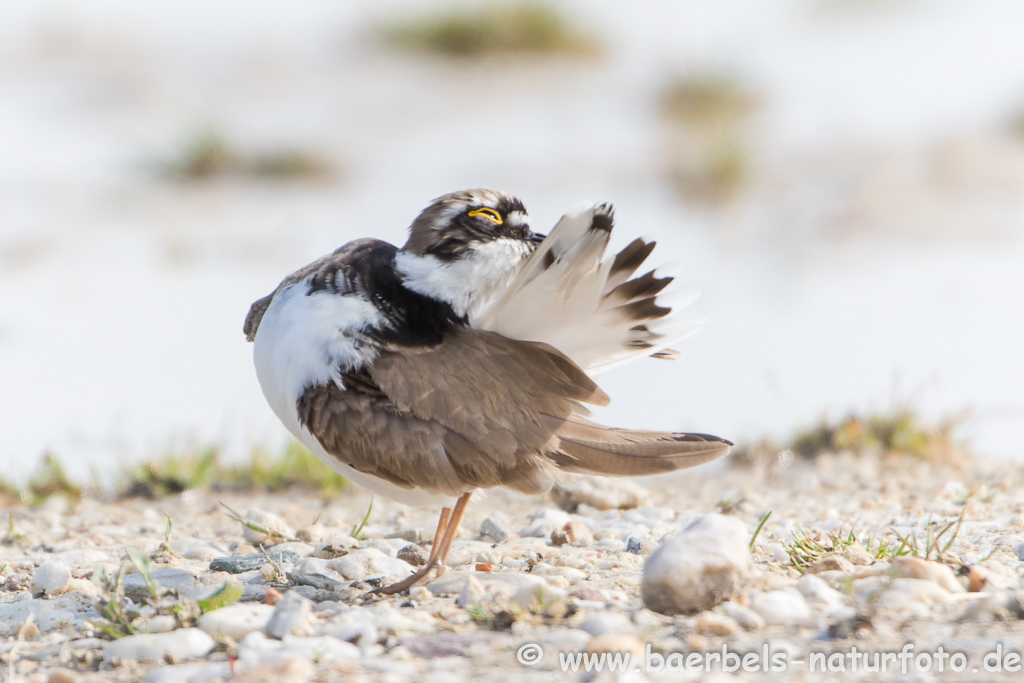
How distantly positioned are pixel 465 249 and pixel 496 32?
9.03 meters

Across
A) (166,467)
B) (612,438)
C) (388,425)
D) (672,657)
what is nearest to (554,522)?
(612,438)

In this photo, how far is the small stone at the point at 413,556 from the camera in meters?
3.80

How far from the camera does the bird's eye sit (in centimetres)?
360

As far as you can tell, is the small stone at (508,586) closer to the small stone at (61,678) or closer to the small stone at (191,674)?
the small stone at (191,674)

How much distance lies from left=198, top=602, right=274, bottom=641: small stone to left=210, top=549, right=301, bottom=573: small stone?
1.81 feet

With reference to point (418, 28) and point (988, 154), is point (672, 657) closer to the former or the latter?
point (988, 154)

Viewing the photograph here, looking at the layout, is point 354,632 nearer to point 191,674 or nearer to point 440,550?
point 191,674

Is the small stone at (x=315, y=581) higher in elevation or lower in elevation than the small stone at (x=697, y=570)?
lower

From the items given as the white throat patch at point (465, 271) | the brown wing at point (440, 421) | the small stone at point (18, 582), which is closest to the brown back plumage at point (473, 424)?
the brown wing at point (440, 421)

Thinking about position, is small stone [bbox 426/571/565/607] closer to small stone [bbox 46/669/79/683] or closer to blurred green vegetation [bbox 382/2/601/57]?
small stone [bbox 46/669/79/683]

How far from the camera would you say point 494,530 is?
415 centimetres

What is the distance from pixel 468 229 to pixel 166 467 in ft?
8.24

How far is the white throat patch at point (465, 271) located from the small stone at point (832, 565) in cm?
131

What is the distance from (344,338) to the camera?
342 centimetres
